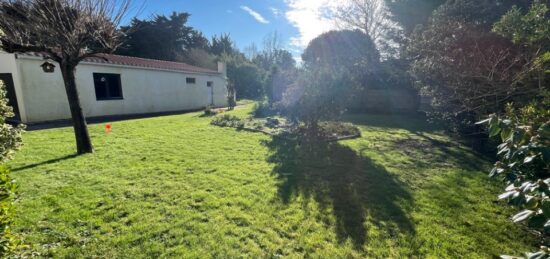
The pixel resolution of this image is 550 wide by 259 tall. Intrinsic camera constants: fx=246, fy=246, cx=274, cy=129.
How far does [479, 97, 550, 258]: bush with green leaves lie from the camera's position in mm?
1476

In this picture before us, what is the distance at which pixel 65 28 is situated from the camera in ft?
17.8

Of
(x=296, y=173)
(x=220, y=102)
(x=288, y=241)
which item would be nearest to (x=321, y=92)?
(x=296, y=173)

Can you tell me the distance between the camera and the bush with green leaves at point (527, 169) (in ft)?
4.84

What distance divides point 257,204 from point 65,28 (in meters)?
5.72

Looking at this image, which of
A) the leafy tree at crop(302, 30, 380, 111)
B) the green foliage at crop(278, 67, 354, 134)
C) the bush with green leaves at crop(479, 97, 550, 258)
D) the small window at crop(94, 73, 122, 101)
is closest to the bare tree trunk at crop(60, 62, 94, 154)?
the green foliage at crop(278, 67, 354, 134)

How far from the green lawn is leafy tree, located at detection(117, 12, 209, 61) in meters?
27.4

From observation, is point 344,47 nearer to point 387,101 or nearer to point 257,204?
point 387,101

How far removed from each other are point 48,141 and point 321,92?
8.57 metres

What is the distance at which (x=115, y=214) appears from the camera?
3.55 metres

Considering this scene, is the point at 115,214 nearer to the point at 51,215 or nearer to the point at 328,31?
the point at 51,215

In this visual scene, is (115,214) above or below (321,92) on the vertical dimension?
below

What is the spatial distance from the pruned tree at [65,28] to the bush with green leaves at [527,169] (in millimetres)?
7447

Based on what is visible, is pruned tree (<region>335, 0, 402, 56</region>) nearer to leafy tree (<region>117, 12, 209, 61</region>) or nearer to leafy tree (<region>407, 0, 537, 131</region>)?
leafy tree (<region>407, 0, 537, 131</region>)

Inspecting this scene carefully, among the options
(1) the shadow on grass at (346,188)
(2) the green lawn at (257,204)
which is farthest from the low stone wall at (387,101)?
(1) the shadow on grass at (346,188)
